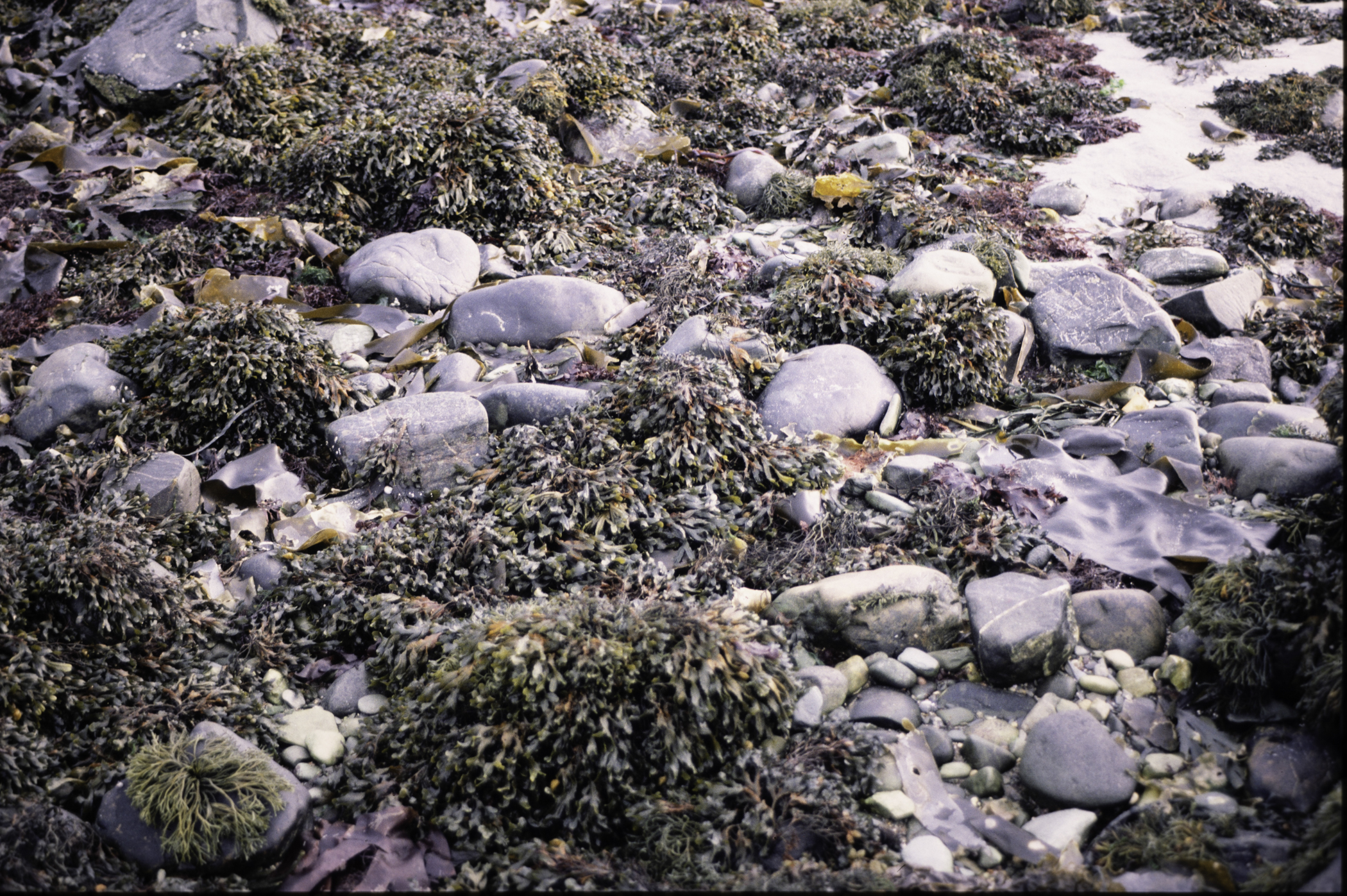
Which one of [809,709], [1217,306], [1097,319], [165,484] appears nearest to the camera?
[809,709]

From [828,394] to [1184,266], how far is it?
11.4 ft

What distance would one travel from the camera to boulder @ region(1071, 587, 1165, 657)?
3.52 m

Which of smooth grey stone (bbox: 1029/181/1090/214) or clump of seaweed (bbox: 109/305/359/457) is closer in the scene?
clump of seaweed (bbox: 109/305/359/457)

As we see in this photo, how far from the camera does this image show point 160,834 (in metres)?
2.82

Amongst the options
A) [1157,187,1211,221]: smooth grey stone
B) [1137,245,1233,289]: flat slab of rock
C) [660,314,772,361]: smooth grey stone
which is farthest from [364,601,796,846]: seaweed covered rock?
[1157,187,1211,221]: smooth grey stone

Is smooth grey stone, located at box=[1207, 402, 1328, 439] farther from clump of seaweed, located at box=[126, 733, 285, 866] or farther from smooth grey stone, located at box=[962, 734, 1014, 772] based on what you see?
clump of seaweed, located at box=[126, 733, 285, 866]

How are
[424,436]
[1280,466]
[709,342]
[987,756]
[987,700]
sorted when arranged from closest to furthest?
[987,756] → [987,700] → [1280,466] → [424,436] → [709,342]

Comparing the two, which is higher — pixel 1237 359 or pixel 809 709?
pixel 1237 359

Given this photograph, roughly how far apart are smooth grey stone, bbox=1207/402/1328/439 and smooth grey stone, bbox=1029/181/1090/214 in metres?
3.29

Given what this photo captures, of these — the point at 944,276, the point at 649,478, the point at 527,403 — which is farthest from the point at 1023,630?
the point at 944,276

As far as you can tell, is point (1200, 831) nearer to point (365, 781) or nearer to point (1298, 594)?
point (1298, 594)

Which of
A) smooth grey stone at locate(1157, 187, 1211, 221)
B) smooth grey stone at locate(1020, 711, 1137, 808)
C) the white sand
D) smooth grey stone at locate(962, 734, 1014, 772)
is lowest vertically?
smooth grey stone at locate(962, 734, 1014, 772)

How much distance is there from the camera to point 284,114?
321 inches

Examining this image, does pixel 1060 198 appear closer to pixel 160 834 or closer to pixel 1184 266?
pixel 1184 266
